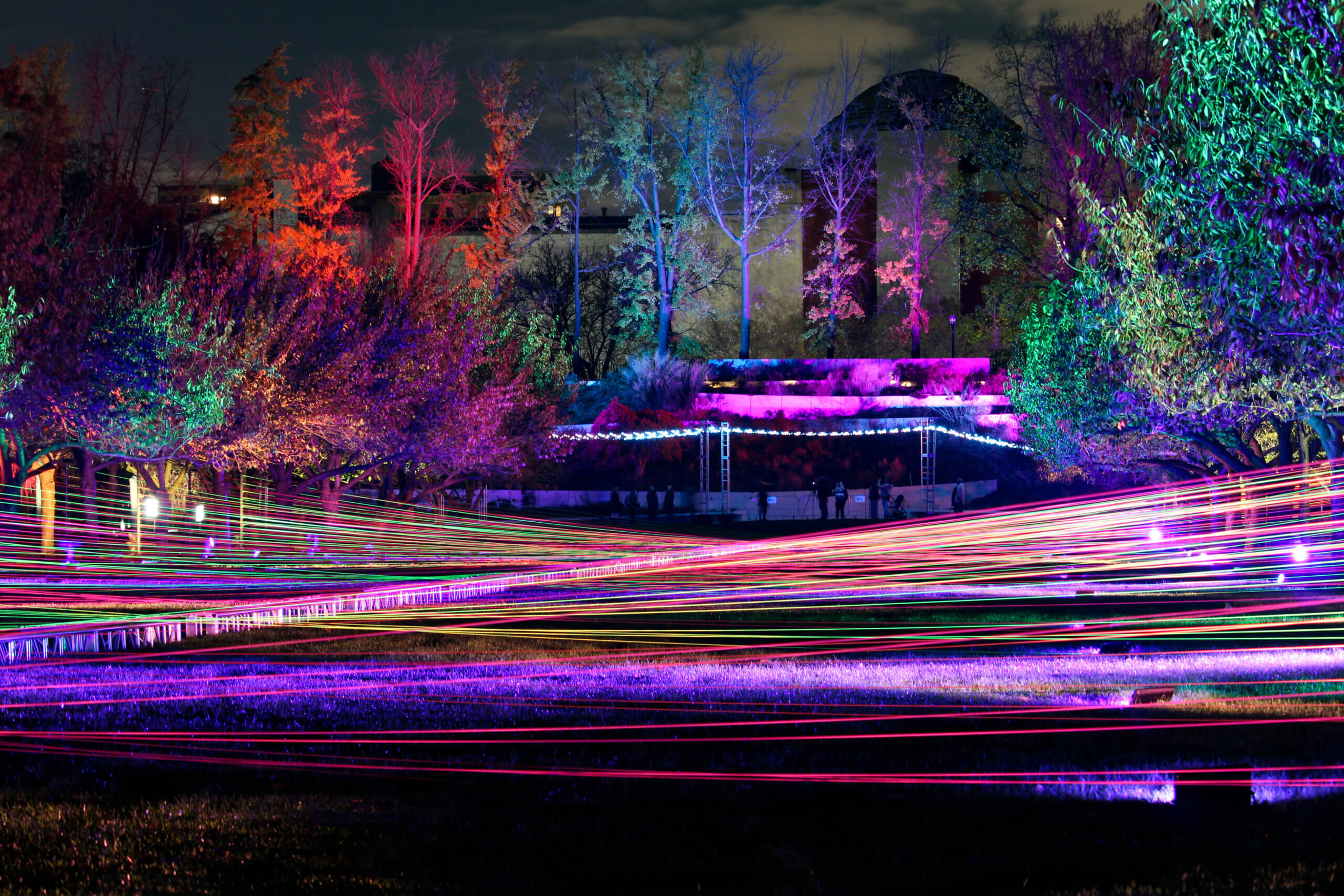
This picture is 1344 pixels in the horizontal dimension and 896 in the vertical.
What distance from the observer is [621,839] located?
591cm

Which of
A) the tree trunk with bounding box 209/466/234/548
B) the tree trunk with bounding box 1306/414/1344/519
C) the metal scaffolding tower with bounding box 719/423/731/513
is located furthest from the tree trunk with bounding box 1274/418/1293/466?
the tree trunk with bounding box 209/466/234/548

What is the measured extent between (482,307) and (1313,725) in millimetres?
24980

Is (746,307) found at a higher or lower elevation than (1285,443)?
higher

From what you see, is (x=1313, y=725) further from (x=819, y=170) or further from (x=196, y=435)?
(x=819, y=170)

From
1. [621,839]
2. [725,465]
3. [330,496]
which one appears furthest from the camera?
[725,465]

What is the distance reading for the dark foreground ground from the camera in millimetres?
5324

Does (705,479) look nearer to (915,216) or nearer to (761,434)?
(761,434)

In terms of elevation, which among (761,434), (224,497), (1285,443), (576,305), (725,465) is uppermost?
(576,305)

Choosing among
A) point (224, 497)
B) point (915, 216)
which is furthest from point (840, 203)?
point (224, 497)

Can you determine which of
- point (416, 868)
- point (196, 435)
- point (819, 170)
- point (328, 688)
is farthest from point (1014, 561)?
point (819, 170)

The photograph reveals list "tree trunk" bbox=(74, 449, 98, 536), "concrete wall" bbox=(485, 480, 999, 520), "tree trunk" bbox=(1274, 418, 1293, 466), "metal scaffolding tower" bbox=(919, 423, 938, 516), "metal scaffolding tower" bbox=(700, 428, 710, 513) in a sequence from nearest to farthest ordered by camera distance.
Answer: "tree trunk" bbox=(74, 449, 98, 536)
"tree trunk" bbox=(1274, 418, 1293, 466)
"metal scaffolding tower" bbox=(919, 423, 938, 516)
"metal scaffolding tower" bbox=(700, 428, 710, 513)
"concrete wall" bbox=(485, 480, 999, 520)

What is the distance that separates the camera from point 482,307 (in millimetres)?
30781

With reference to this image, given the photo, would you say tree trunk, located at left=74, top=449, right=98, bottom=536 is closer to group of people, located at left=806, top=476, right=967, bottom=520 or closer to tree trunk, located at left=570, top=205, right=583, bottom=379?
group of people, located at left=806, top=476, right=967, bottom=520

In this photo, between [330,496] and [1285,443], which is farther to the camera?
[330,496]
